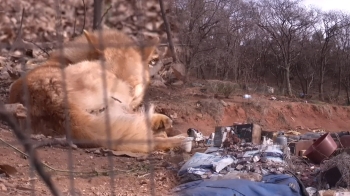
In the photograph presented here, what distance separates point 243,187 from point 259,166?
48 cm

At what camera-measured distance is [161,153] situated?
307 cm

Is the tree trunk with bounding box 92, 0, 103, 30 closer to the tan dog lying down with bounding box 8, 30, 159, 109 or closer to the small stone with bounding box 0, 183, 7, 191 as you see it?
the tan dog lying down with bounding box 8, 30, 159, 109

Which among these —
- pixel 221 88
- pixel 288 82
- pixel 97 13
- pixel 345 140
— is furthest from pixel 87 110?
pixel 288 82

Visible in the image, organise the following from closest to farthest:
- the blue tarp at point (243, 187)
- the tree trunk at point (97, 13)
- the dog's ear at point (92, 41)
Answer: the blue tarp at point (243, 187) → the dog's ear at point (92, 41) → the tree trunk at point (97, 13)

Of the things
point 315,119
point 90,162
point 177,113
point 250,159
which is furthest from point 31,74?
point 315,119

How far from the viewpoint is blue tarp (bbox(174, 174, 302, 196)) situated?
2.46 meters

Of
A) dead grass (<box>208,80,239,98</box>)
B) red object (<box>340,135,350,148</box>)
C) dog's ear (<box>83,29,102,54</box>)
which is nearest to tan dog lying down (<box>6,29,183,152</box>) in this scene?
dog's ear (<box>83,29,102,54</box>)

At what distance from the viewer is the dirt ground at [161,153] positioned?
2.19m

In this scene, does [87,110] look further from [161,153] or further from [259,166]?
[259,166]

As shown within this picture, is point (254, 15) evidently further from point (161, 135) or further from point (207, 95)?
point (161, 135)

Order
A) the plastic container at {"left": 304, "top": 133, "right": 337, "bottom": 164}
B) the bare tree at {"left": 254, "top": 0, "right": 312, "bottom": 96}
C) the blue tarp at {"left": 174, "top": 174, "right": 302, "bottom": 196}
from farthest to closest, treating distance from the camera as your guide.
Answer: the bare tree at {"left": 254, "top": 0, "right": 312, "bottom": 96}, the plastic container at {"left": 304, "top": 133, "right": 337, "bottom": 164}, the blue tarp at {"left": 174, "top": 174, "right": 302, "bottom": 196}

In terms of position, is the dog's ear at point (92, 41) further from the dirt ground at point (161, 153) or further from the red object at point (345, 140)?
the red object at point (345, 140)

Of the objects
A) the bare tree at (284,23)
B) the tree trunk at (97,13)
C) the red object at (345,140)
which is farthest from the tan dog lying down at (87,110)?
the bare tree at (284,23)

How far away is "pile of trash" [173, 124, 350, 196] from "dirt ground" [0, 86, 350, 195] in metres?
0.15
